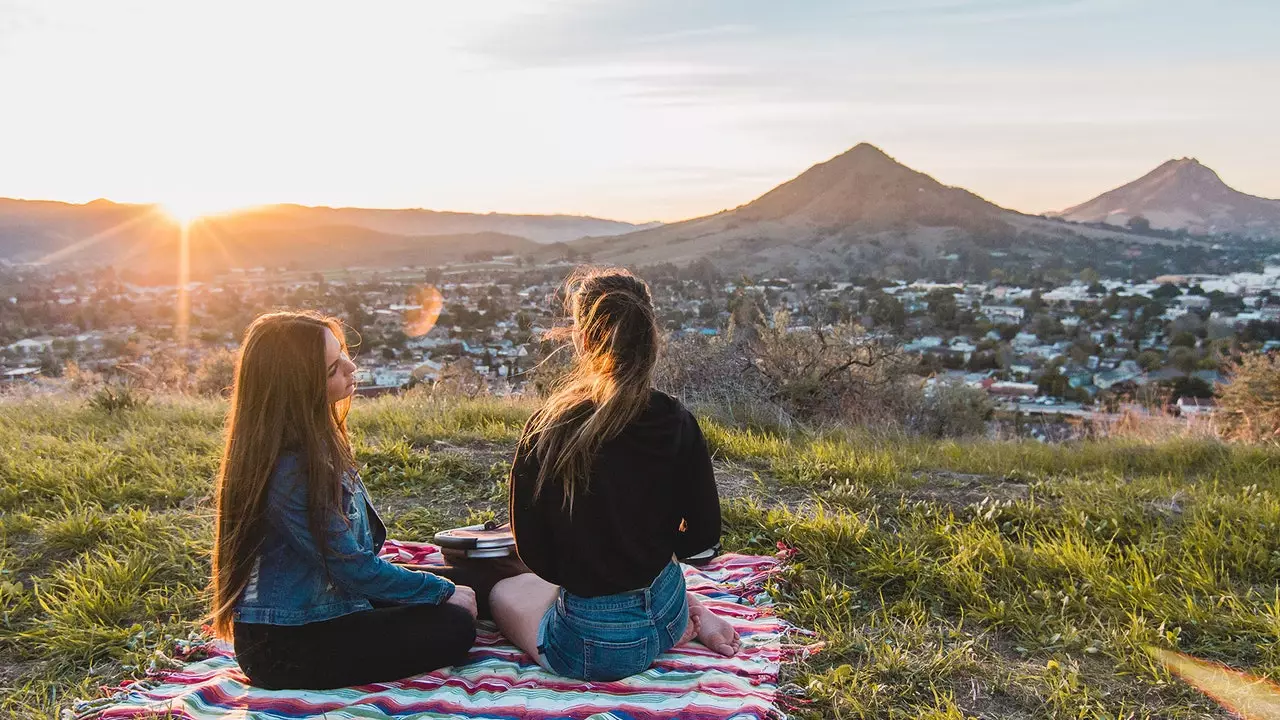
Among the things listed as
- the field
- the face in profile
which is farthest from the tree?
the face in profile

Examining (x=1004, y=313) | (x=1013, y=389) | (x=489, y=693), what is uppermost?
(x=1004, y=313)

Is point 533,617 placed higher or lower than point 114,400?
lower

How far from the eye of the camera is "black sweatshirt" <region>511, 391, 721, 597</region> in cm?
251

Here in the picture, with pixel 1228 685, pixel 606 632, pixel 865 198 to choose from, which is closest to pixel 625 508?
pixel 606 632


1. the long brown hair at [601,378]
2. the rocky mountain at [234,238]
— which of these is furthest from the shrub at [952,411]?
the rocky mountain at [234,238]

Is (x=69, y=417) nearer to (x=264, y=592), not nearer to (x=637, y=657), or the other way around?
(x=264, y=592)

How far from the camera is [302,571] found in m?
2.59

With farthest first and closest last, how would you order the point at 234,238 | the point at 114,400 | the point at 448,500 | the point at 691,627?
the point at 234,238 < the point at 114,400 < the point at 448,500 < the point at 691,627

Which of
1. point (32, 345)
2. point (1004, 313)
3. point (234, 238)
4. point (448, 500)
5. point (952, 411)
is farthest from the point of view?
point (234, 238)

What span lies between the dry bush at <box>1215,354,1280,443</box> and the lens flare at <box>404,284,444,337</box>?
16.7 meters

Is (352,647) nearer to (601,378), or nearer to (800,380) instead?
(601,378)

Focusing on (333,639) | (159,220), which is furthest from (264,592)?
(159,220)

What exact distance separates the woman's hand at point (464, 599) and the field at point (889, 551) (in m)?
1.23

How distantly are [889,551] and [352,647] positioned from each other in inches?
100
